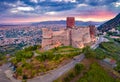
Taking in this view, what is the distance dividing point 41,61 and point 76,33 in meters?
12.6

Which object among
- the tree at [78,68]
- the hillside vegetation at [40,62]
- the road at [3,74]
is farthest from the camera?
the road at [3,74]

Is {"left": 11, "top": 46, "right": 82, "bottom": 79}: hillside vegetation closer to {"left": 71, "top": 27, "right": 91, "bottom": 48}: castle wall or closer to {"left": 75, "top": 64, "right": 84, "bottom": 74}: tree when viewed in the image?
{"left": 71, "top": 27, "right": 91, "bottom": 48}: castle wall

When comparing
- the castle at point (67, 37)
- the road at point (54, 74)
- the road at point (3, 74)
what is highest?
the castle at point (67, 37)

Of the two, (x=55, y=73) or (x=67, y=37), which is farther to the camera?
(x=67, y=37)

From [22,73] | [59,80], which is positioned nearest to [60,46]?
[22,73]

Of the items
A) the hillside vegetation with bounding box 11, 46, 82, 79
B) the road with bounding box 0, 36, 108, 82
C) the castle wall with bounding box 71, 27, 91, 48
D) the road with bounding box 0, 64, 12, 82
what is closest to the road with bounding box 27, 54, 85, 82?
the road with bounding box 0, 36, 108, 82

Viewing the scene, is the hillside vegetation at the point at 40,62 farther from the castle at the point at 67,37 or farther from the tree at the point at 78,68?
the tree at the point at 78,68

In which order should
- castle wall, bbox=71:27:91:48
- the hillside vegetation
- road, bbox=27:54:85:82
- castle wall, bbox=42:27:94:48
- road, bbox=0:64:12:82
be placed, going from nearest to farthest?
road, bbox=27:54:85:82, the hillside vegetation, road, bbox=0:64:12:82, castle wall, bbox=71:27:91:48, castle wall, bbox=42:27:94:48

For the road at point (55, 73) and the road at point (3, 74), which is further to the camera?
the road at point (3, 74)

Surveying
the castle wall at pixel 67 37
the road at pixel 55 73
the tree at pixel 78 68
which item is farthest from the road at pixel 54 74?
the castle wall at pixel 67 37

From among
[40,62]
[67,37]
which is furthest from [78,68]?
[67,37]

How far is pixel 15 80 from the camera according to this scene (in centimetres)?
5594

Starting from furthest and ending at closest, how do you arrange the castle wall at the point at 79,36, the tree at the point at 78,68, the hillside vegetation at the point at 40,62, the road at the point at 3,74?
1. the castle wall at the point at 79,36
2. the road at the point at 3,74
3. the hillside vegetation at the point at 40,62
4. the tree at the point at 78,68

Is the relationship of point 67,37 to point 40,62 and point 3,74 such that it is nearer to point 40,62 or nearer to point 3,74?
point 40,62
